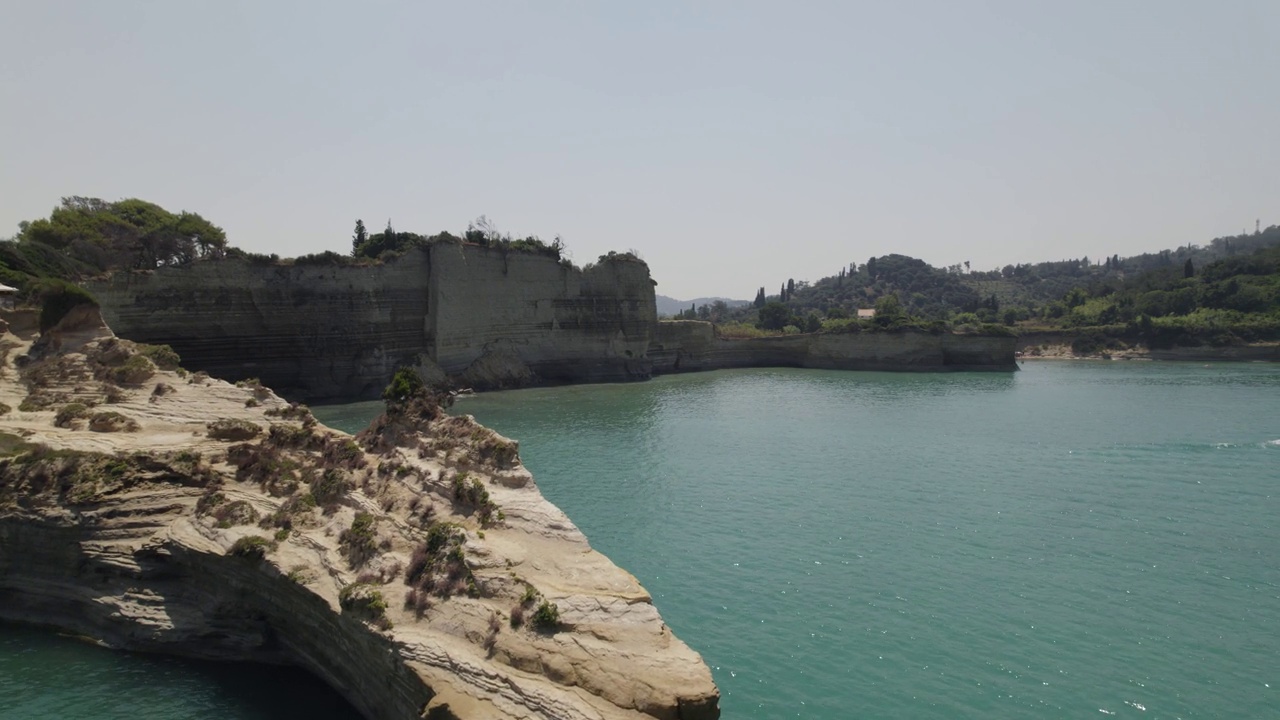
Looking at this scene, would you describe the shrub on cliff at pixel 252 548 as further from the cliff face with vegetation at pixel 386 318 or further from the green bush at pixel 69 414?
the cliff face with vegetation at pixel 386 318

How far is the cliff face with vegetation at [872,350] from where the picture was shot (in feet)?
265

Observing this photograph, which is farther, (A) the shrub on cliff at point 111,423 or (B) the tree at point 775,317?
(B) the tree at point 775,317

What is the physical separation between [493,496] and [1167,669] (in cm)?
1434

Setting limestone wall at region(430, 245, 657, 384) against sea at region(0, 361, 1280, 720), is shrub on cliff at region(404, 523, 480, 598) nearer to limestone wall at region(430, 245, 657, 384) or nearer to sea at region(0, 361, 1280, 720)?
sea at region(0, 361, 1280, 720)

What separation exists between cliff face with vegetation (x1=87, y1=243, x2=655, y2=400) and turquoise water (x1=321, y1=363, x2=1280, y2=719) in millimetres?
7871

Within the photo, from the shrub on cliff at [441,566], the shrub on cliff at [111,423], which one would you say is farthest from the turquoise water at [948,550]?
the shrub on cliff at [111,423]

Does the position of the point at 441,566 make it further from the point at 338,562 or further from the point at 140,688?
the point at 140,688

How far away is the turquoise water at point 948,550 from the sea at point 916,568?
0.08 meters

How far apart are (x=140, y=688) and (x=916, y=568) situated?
718 inches

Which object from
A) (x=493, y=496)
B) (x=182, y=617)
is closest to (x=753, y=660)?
(x=493, y=496)

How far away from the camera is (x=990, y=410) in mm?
50719

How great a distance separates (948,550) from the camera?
21672 millimetres

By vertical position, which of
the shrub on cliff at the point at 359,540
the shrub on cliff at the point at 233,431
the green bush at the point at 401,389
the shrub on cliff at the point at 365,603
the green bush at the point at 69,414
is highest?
the green bush at the point at 401,389

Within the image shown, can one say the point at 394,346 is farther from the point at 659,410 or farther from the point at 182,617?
the point at 182,617
